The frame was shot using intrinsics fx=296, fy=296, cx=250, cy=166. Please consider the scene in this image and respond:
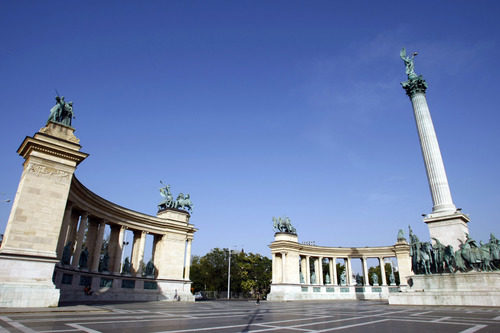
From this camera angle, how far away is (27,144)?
20.1 m

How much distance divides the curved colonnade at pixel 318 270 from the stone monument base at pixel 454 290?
24.0 meters

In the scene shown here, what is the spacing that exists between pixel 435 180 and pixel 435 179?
11 centimetres

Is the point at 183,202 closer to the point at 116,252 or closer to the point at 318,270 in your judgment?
the point at 116,252

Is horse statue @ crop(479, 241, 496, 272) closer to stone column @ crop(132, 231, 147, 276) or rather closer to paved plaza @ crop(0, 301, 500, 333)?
paved plaza @ crop(0, 301, 500, 333)

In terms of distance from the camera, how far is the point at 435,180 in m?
31.1

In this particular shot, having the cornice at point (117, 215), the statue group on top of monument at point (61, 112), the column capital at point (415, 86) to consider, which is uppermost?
the column capital at point (415, 86)

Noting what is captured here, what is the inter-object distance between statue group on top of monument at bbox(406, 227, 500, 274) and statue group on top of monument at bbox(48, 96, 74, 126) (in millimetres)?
32958

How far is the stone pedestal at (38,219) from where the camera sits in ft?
56.7

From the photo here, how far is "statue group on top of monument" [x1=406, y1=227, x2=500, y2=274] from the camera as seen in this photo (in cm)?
2481

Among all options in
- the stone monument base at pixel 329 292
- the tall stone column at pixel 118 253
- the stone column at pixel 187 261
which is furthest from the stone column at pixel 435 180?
the tall stone column at pixel 118 253

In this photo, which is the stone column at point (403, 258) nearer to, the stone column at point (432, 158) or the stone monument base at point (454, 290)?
the stone column at point (432, 158)

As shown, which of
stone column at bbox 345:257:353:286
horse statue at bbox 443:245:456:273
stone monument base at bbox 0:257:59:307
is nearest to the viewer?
stone monument base at bbox 0:257:59:307

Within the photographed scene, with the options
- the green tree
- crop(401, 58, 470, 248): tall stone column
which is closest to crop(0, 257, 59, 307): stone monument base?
crop(401, 58, 470, 248): tall stone column

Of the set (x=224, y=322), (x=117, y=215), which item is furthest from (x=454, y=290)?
(x=117, y=215)
